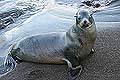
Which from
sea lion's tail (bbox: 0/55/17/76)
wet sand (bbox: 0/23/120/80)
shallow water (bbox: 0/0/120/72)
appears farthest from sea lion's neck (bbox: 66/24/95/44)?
shallow water (bbox: 0/0/120/72)

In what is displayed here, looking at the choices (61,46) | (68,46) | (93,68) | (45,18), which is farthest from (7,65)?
(45,18)

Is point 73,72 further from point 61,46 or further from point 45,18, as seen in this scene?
point 45,18

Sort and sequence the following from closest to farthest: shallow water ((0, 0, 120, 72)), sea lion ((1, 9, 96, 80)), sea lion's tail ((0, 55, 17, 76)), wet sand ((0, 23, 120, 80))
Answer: wet sand ((0, 23, 120, 80))
sea lion ((1, 9, 96, 80))
sea lion's tail ((0, 55, 17, 76))
shallow water ((0, 0, 120, 72))

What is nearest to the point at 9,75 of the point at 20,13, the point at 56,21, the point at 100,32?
the point at 100,32

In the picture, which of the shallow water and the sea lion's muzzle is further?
the shallow water

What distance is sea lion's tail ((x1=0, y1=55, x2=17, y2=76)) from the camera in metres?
4.18

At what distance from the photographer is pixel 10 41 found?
5613 millimetres

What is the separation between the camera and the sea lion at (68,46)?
3719 millimetres

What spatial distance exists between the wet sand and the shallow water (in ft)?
2.49

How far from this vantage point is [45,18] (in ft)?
22.0

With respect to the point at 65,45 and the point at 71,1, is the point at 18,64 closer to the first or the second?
the point at 65,45

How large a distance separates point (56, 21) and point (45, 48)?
2207mm

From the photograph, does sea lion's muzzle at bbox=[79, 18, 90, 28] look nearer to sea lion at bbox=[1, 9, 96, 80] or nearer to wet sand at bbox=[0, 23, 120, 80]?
sea lion at bbox=[1, 9, 96, 80]

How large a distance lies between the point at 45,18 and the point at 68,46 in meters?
2.96
